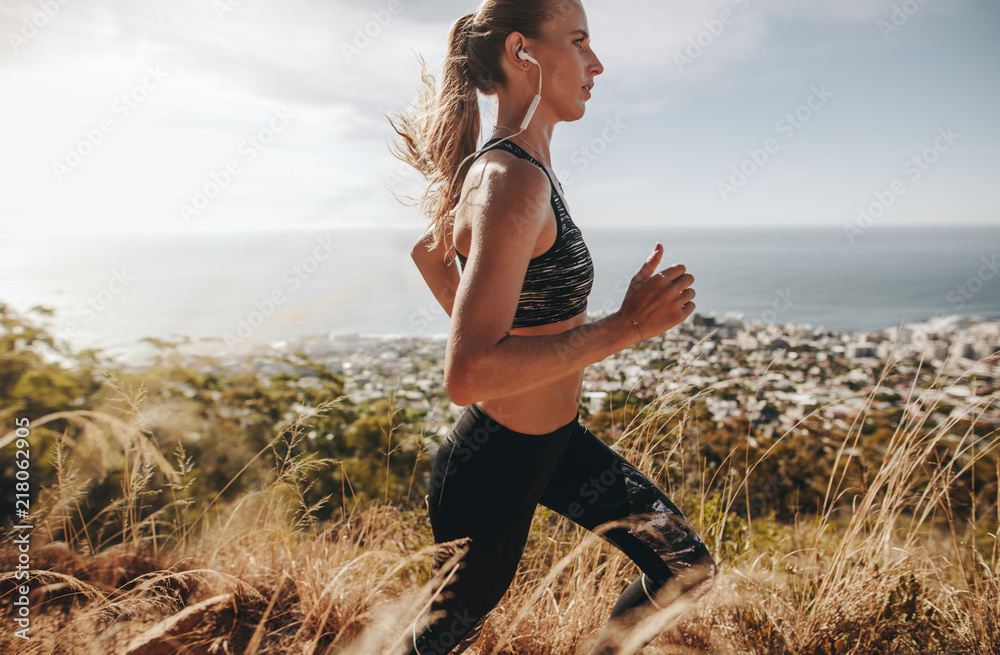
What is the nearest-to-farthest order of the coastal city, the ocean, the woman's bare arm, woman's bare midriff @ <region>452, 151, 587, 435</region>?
1. the woman's bare arm
2. woman's bare midriff @ <region>452, 151, 587, 435</region>
3. the coastal city
4. the ocean

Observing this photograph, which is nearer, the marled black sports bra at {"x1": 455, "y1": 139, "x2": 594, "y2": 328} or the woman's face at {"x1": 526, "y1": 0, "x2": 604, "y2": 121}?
the marled black sports bra at {"x1": 455, "y1": 139, "x2": 594, "y2": 328}

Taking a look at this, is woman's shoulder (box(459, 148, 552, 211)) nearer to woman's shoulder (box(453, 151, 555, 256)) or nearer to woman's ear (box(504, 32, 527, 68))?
woman's shoulder (box(453, 151, 555, 256))

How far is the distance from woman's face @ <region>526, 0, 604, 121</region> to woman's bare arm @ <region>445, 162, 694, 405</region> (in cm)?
38

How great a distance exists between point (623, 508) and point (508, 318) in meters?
0.67

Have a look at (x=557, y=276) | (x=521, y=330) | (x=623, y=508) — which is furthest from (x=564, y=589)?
(x=557, y=276)

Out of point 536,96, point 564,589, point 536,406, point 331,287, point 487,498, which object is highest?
point 331,287

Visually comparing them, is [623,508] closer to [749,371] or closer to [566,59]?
[566,59]

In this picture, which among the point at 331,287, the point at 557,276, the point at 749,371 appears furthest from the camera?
the point at 331,287

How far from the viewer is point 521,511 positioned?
1.17 m

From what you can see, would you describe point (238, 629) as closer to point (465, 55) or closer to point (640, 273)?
point (640, 273)

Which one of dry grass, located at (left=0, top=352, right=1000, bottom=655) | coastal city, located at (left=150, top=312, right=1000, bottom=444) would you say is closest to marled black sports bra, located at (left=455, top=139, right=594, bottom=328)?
coastal city, located at (left=150, top=312, right=1000, bottom=444)

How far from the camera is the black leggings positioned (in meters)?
1.13

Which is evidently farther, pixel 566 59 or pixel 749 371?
pixel 749 371

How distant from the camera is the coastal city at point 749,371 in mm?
2010
